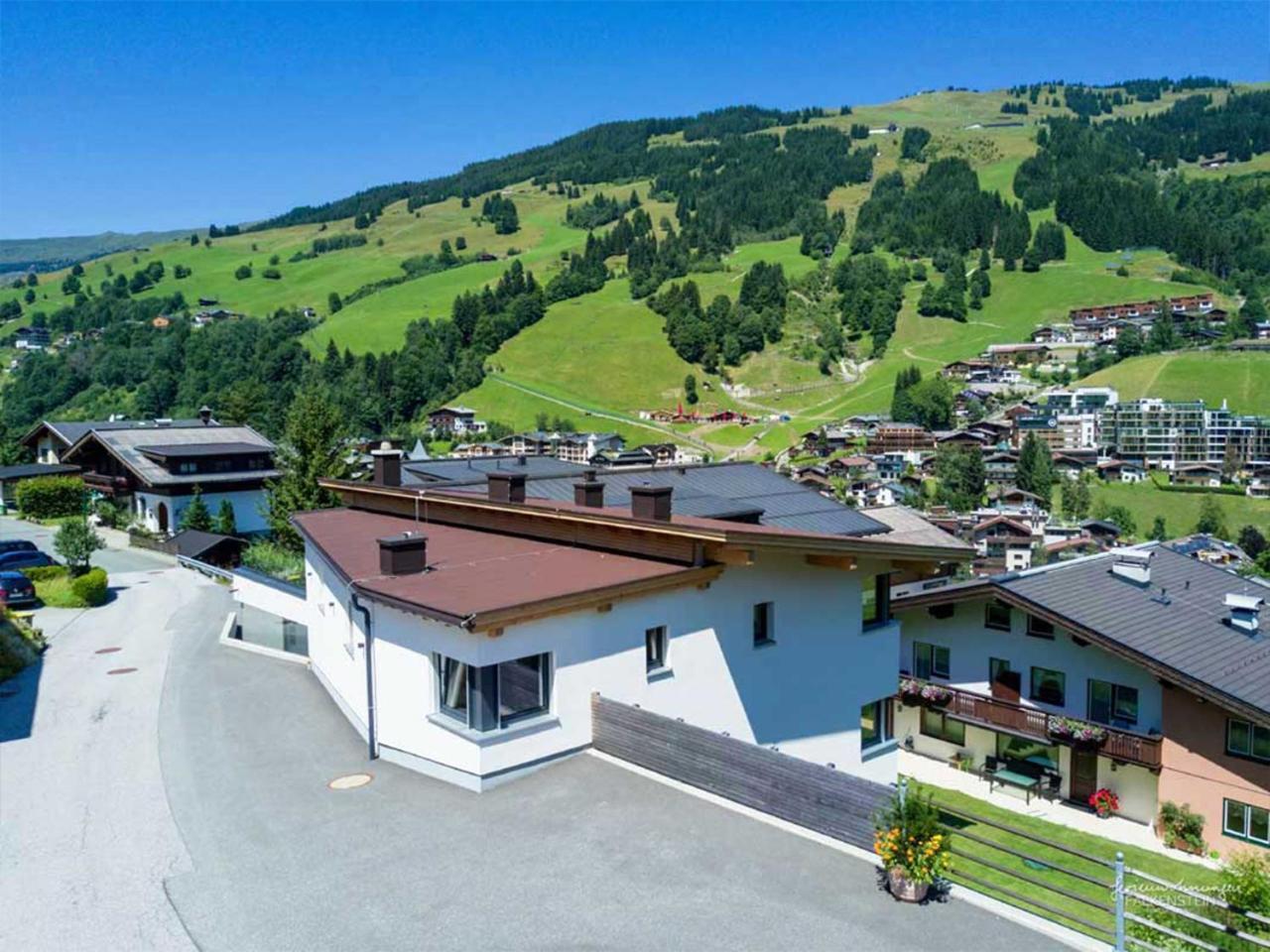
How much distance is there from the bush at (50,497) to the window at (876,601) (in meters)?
51.3

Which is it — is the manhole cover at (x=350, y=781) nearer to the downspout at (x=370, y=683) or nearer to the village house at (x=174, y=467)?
the downspout at (x=370, y=683)

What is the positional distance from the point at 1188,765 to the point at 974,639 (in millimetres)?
6674

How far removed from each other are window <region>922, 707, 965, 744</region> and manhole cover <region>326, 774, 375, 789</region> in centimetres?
2047

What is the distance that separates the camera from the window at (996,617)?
2738 cm

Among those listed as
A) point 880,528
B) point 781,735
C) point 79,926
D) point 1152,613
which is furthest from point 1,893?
point 880,528

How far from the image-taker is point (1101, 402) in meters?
154

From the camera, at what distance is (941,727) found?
29.3 m

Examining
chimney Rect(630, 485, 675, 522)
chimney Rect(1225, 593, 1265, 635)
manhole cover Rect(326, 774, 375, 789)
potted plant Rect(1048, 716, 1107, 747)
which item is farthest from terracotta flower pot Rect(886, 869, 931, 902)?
chimney Rect(1225, 593, 1265, 635)

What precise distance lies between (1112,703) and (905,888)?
19.6 meters

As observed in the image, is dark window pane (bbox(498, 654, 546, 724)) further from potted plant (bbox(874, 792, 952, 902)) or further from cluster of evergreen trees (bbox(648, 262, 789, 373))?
cluster of evergreen trees (bbox(648, 262, 789, 373))

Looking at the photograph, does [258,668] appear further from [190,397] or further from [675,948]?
[190,397]

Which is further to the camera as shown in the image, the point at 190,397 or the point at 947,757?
the point at 190,397

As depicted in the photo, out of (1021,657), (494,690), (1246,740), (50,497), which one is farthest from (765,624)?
(50,497)

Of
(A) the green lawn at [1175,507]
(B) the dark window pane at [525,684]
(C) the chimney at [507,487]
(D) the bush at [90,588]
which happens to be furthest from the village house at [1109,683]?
(A) the green lawn at [1175,507]
